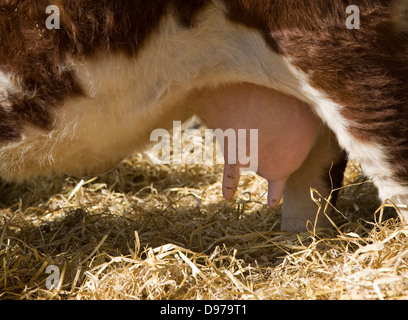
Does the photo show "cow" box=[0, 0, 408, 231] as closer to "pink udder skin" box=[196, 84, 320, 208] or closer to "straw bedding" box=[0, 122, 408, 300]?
"pink udder skin" box=[196, 84, 320, 208]

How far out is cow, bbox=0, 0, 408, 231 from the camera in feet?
6.24

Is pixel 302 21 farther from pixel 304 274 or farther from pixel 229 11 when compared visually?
pixel 304 274

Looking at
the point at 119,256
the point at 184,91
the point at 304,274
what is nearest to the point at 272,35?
the point at 184,91

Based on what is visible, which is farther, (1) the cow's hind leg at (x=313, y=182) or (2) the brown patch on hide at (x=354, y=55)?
(1) the cow's hind leg at (x=313, y=182)

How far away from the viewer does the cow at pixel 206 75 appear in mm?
1903

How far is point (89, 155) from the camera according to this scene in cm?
227

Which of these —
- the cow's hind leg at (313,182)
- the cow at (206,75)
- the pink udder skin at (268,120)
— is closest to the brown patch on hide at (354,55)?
the cow at (206,75)

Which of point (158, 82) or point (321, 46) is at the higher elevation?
point (321, 46)

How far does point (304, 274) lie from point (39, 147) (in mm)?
955

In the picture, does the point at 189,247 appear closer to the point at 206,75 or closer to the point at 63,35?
the point at 206,75

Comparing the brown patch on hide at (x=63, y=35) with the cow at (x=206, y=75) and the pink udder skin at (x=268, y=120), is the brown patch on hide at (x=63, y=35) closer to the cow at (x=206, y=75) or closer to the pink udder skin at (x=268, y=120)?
the cow at (x=206, y=75)

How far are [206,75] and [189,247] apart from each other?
626mm

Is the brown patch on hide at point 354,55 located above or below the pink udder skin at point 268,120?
above

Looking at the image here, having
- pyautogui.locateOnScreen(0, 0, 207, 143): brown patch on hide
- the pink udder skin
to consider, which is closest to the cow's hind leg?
the pink udder skin
